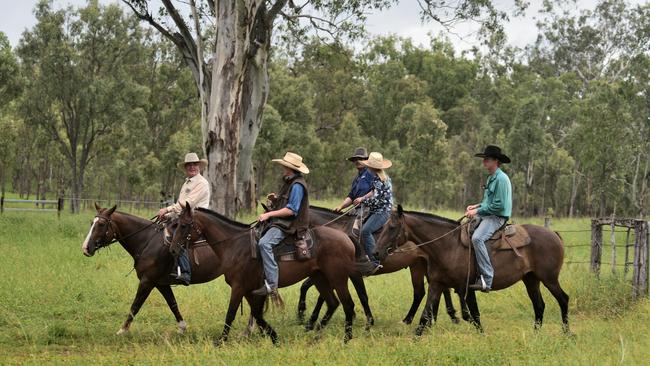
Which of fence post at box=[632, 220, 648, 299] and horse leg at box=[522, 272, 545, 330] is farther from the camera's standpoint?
fence post at box=[632, 220, 648, 299]

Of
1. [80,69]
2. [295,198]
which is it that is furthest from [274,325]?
[80,69]

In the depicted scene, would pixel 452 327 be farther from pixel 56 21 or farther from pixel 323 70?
pixel 323 70

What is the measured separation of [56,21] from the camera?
35.1 m

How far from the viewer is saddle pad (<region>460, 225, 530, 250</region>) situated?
9344mm

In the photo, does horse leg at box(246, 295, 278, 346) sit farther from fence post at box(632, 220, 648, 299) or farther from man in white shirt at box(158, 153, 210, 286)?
fence post at box(632, 220, 648, 299)

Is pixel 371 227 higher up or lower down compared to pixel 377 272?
higher up

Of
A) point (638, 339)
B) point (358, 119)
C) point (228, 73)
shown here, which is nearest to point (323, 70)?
point (358, 119)

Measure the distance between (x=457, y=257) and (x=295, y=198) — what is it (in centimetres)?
245

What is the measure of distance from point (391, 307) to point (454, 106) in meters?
54.0

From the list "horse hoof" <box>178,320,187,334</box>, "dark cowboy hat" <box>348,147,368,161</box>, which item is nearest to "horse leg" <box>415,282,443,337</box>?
"dark cowboy hat" <box>348,147,368,161</box>

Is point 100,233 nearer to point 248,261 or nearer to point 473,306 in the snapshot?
point 248,261

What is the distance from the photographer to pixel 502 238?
9.44 meters

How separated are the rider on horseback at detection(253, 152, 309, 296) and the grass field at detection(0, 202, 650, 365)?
0.84 m

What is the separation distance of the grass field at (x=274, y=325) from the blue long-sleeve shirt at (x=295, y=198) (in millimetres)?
1592
